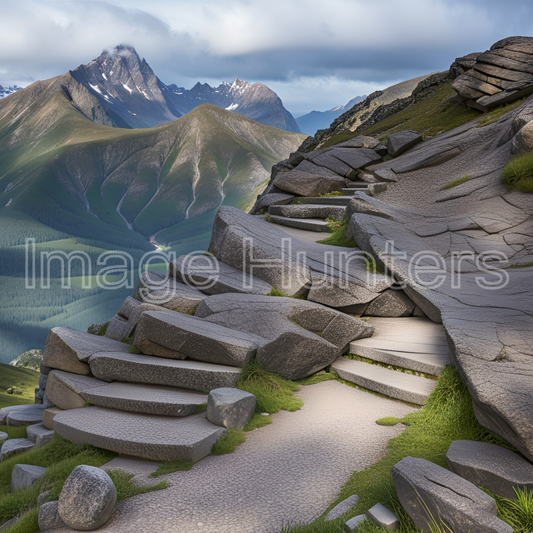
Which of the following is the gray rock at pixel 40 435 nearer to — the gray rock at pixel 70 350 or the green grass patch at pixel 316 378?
the gray rock at pixel 70 350

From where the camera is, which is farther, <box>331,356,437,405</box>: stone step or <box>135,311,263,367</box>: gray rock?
<box>135,311,263,367</box>: gray rock

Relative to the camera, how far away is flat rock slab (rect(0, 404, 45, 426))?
36.8 ft

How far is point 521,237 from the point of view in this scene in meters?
11.4

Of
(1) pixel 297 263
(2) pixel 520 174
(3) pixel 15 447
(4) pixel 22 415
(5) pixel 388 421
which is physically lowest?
(4) pixel 22 415

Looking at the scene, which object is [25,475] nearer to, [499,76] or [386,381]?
[386,381]

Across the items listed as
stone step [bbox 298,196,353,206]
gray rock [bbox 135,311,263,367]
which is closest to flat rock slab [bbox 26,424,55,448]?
gray rock [bbox 135,311,263,367]

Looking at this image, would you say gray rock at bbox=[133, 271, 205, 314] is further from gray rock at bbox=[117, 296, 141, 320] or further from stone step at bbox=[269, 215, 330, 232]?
stone step at bbox=[269, 215, 330, 232]

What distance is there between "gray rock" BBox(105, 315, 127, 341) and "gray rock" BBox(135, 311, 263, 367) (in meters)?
2.76

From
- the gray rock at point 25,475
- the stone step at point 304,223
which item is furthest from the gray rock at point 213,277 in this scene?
the gray rock at point 25,475

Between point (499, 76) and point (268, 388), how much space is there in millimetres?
21049

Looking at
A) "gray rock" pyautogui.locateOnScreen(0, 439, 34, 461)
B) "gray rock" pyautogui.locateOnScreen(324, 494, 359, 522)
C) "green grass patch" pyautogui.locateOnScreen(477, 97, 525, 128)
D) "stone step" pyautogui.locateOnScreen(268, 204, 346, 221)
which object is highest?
"green grass patch" pyautogui.locateOnScreen(477, 97, 525, 128)

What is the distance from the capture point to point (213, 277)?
431 inches

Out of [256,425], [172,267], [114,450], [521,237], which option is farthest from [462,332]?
[172,267]

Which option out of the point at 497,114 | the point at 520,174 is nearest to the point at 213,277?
the point at 520,174
